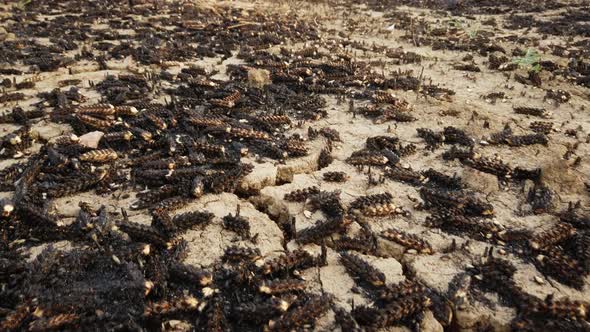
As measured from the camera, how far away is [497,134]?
629 cm

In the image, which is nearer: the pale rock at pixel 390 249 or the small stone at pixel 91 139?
the pale rock at pixel 390 249

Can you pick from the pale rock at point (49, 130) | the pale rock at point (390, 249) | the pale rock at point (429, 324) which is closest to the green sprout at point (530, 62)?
the pale rock at point (390, 249)

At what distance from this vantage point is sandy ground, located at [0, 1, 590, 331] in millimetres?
3740

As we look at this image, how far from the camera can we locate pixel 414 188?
512cm

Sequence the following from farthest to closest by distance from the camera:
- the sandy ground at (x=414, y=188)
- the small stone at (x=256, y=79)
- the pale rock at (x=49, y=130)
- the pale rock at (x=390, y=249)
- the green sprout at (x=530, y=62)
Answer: the green sprout at (x=530, y=62), the small stone at (x=256, y=79), the pale rock at (x=49, y=130), the pale rock at (x=390, y=249), the sandy ground at (x=414, y=188)

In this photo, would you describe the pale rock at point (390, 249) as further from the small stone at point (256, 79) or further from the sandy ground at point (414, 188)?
the small stone at point (256, 79)

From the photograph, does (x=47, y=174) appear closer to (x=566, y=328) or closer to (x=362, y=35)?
(x=566, y=328)

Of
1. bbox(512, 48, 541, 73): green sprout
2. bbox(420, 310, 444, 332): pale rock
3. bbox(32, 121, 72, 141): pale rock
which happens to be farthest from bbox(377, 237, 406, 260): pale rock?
bbox(512, 48, 541, 73): green sprout

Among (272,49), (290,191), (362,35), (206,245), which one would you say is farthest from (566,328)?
(362,35)

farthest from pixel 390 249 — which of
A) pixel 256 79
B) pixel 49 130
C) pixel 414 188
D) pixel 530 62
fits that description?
pixel 530 62

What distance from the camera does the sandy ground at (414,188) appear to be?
3740mm

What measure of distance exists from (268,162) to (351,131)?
1.93 metres

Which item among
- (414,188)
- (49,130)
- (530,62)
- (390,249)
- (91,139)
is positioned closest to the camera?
(390,249)

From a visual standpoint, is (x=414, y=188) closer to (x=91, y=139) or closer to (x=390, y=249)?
(x=390, y=249)
